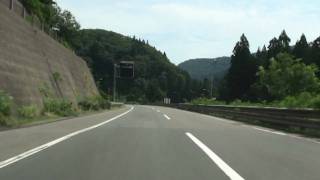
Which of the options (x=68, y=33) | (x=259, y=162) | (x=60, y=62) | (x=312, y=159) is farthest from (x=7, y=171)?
(x=68, y=33)

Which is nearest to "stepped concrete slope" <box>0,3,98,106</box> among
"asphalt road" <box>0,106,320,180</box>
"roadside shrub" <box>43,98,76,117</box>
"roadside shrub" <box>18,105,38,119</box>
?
"roadside shrub" <box>43,98,76,117</box>

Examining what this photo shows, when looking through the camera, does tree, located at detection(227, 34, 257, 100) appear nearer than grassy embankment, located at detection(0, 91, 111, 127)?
No

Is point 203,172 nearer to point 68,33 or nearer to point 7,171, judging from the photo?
point 7,171

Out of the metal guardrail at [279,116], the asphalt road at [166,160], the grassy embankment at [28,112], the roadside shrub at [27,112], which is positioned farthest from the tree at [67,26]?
the asphalt road at [166,160]

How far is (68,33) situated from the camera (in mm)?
122312

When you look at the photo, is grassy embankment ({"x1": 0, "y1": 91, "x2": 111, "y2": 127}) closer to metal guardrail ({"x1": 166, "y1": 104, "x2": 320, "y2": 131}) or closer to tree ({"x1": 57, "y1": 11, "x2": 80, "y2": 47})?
metal guardrail ({"x1": 166, "y1": 104, "x2": 320, "y2": 131})

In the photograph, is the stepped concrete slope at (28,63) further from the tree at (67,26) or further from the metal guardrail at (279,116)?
the tree at (67,26)

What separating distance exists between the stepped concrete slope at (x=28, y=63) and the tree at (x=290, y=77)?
36.8 meters

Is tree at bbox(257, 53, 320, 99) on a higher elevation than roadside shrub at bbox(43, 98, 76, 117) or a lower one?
higher

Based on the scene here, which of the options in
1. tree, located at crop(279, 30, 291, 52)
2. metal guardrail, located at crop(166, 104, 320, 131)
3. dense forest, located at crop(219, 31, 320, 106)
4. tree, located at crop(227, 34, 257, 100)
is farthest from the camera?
tree, located at crop(279, 30, 291, 52)

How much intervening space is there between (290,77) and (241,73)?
151ft

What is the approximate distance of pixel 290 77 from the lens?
300ft

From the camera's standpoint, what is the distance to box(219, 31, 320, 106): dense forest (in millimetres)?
91000

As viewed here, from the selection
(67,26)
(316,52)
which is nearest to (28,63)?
(67,26)
